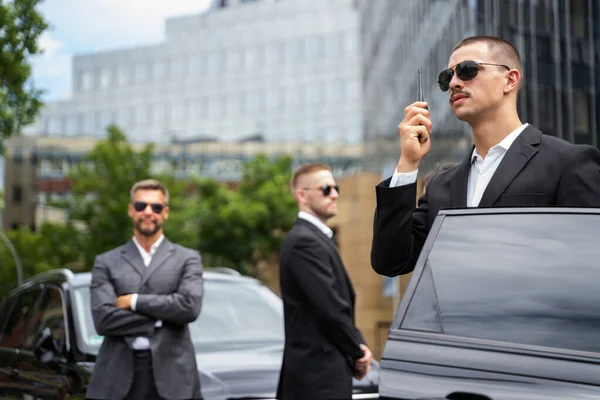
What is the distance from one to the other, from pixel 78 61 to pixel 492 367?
9935cm

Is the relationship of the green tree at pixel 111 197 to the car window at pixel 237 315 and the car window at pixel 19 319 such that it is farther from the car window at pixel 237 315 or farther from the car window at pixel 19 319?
the car window at pixel 237 315

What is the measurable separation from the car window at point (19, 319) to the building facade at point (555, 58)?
20.7 metres

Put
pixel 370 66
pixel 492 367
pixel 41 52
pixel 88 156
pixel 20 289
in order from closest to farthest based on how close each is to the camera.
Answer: pixel 492 367, pixel 20 289, pixel 41 52, pixel 88 156, pixel 370 66

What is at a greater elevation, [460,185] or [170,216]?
[460,185]

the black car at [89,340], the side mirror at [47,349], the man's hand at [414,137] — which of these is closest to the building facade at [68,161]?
the black car at [89,340]

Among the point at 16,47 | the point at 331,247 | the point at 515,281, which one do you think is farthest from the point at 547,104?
the point at 515,281

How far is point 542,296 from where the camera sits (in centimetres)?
292

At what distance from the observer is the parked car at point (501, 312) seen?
282 centimetres

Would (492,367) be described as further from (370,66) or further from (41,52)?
(370,66)

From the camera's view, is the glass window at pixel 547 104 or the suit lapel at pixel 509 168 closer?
the suit lapel at pixel 509 168

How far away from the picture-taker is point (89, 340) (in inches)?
290

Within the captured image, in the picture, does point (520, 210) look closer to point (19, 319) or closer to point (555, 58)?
point (19, 319)

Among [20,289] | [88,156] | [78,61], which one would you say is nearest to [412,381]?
[20,289]

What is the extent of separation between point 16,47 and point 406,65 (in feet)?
76.2
